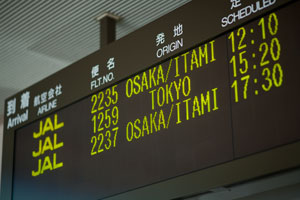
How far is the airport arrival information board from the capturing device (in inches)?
146

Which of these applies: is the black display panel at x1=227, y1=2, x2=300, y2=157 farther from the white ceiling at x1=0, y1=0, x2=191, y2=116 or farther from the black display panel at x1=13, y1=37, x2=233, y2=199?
the white ceiling at x1=0, y1=0, x2=191, y2=116

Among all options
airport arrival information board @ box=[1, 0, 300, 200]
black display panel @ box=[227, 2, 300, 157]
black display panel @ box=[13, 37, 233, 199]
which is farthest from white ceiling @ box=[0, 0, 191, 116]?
black display panel @ box=[227, 2, 300, 157]

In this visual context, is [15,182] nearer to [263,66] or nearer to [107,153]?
[107,153]

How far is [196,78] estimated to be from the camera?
13.6 ft

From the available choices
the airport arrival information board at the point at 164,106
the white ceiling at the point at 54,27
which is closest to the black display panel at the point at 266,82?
the airport arrival information board at the point at 164,106

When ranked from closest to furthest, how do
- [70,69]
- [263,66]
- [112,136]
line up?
[263,66] → [112,136] → [70,69]

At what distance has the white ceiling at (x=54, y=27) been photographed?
220 inches

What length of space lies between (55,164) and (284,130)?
212 centimetres

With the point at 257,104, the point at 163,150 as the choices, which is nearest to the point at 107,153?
the point at 163,150

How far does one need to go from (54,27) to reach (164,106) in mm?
2065

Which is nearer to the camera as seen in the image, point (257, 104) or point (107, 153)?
point (257, 104)

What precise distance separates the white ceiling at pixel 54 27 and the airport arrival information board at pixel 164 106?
0.67 meters

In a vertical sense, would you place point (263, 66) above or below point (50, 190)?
above

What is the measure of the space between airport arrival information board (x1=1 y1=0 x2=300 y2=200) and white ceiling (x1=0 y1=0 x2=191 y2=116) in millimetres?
668
